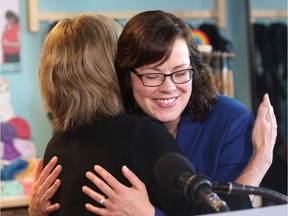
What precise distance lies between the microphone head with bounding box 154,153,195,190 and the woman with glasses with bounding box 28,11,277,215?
5.0 inches

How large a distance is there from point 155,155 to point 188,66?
14 cm

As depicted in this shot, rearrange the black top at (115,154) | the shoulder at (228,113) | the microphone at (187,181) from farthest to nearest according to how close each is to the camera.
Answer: the shoulder at (228,113)
the black top at (115,154)
the microphone at (187,181)

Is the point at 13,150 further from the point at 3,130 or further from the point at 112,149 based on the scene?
the point at 112,149

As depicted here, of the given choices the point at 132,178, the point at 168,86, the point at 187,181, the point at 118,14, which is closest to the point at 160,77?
the point at 168,86

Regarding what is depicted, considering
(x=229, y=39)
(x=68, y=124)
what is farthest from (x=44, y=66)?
(x=229, y=39)

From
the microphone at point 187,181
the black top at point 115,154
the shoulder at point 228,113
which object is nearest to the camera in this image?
the microphone at point 187,181

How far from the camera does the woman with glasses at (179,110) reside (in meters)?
0.57

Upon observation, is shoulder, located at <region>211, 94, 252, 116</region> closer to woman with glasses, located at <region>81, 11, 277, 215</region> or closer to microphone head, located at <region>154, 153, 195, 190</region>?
woman with glasses, located at <region>81, 11, 277, 215</region>

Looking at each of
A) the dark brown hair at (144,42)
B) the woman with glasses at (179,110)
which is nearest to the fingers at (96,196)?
the woman with glasses at (179,110)

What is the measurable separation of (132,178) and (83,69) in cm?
13

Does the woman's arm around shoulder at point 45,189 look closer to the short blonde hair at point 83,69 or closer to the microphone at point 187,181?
the short blonde hair at point 83,69

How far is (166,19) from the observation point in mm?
608

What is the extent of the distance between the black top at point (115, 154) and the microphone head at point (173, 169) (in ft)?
0.30

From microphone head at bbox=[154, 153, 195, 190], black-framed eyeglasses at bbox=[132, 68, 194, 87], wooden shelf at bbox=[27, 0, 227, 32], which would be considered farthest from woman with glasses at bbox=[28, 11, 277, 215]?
wooden shelf at bbox=[27, 0, 227, 32]
